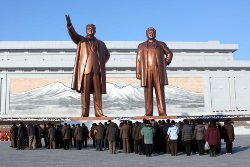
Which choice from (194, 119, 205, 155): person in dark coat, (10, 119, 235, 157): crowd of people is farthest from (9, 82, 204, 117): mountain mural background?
(194, 119, 205, 155): person in dark coat

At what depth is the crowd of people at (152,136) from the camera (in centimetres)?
865

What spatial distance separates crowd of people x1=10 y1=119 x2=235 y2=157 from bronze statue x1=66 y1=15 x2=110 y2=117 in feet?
5.67

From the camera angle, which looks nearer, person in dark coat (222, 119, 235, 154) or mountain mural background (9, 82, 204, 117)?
person in dark coat (222, 119, 235, 154)

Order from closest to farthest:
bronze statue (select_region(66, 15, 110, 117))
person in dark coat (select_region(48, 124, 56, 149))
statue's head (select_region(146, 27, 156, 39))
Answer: person in dark coat (select_region(48, 124, 56, 149))
bronze statue (select_region(66, 15, 110, 117))
statue's head (select_region(146, 27, 156, 39))

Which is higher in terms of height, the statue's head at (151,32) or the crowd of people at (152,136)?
the statue's head at (151,32)

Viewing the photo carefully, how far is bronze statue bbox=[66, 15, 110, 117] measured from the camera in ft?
40.3

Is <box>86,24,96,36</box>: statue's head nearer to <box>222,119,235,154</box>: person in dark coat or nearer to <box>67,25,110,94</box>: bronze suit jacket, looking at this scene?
<box>67,25,110,94</box>: bronze suit jacket

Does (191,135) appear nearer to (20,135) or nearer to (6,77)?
(20,135)

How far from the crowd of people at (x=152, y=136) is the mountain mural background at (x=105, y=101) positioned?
2376 cm

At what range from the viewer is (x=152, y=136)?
28.2ft

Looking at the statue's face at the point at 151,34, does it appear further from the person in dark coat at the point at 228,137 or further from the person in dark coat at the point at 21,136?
the person in dark coat at the point at 21,136

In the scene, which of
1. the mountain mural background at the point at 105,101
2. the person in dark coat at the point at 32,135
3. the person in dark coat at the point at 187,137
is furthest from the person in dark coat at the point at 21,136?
the mountain mural background at the point at 105,101

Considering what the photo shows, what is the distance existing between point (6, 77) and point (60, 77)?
17.7 ft

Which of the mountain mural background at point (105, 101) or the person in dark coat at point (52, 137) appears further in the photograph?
the mountain mural background at point (105, 101)
